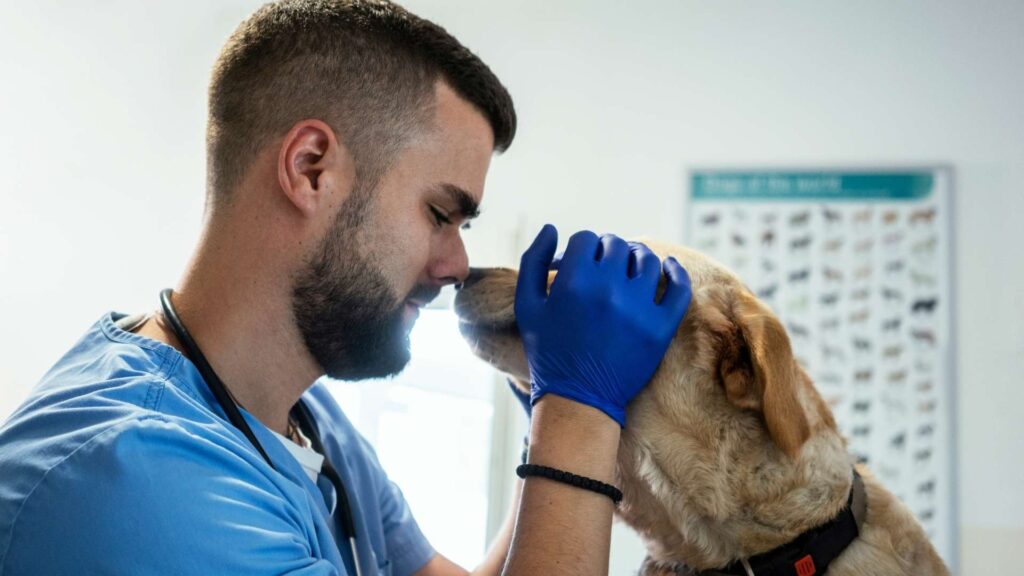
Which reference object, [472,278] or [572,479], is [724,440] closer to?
[572,479]

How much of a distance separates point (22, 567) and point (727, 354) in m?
0.91

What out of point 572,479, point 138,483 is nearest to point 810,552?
point 572,479

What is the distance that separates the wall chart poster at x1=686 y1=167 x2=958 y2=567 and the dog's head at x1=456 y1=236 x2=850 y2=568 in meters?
1.35

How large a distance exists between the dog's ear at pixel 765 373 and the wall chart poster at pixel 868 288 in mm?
1394

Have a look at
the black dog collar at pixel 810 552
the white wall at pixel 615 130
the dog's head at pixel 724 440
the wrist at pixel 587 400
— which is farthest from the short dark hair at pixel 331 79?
the white wall at pixel 615 130

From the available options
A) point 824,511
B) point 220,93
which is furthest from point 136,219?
point 824,511

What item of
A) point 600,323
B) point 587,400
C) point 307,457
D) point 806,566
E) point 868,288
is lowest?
point 806,566

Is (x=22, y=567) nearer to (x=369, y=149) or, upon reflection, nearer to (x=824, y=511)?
(x=369, y=149)

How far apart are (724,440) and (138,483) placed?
77 cm

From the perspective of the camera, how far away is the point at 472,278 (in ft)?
4.43

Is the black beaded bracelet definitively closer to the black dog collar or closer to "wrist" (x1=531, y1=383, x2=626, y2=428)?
"wrist" (x1=531, y1=383, x2=626, y2=428)

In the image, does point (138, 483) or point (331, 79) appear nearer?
point (138, 483)

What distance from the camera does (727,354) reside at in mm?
1172

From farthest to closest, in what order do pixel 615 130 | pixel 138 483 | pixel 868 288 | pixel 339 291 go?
pixel 615 130 → pixel 868 288 → pixel 339 291 → pixel 138 483
